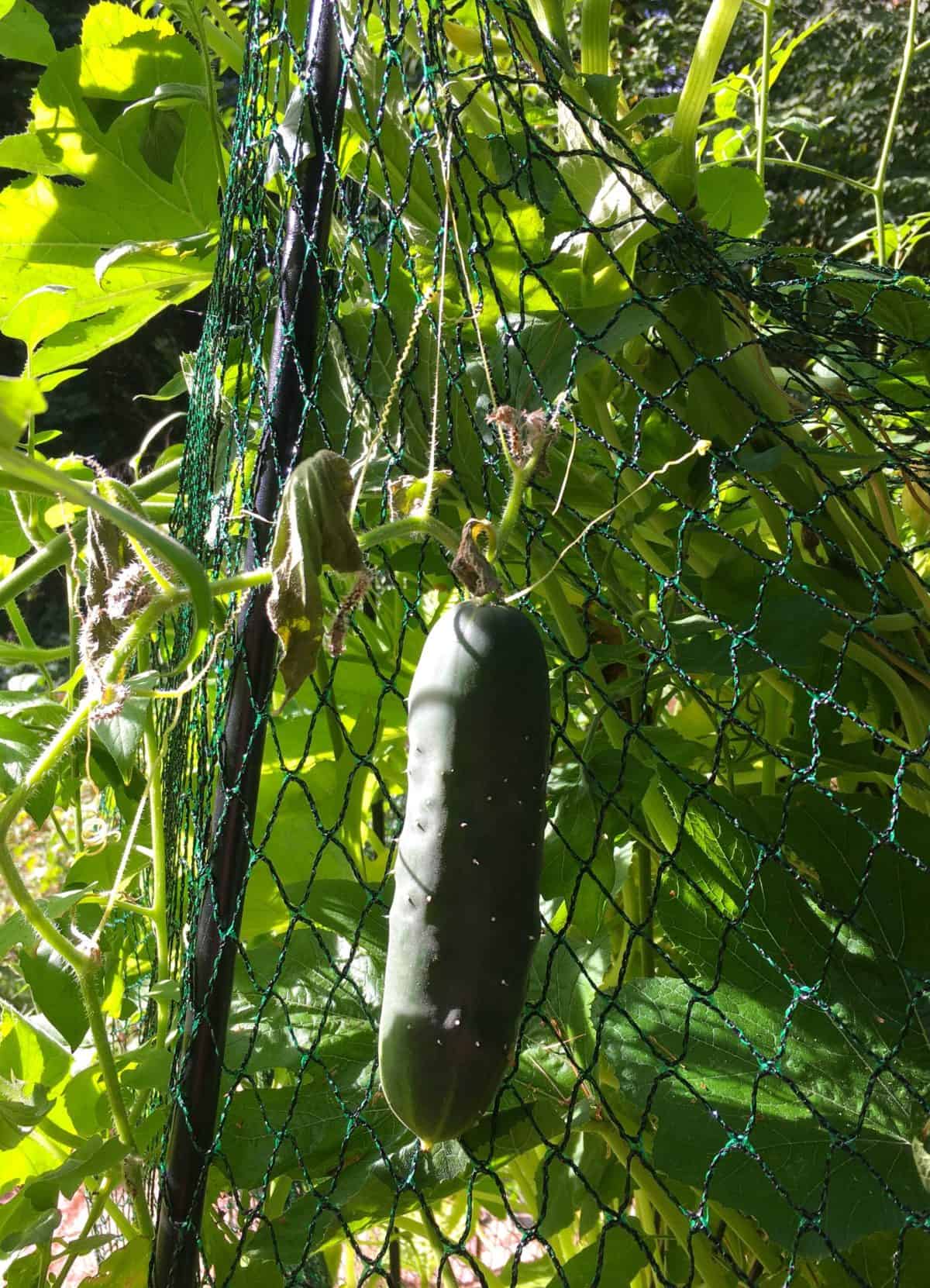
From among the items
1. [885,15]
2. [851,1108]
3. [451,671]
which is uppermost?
[885,15]

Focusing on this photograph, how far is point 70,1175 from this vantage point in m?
0.59

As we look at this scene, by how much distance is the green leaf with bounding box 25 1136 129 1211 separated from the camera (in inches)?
23.2

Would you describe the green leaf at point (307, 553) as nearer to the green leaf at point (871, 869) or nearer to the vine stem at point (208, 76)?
the green leaf at point (871, 869)

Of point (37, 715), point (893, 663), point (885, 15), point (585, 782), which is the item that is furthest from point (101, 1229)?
point (885, 15)

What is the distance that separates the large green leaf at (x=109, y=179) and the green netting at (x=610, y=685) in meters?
0.12

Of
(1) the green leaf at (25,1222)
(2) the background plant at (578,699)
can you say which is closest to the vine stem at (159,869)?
(2) the background plant at (578,699)

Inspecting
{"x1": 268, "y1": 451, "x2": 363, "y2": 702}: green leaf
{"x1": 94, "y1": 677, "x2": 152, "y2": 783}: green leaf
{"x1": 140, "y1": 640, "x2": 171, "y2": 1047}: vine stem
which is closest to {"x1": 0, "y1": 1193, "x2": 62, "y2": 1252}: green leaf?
{"x1": 140, "y1": 640, "x2": 171, "y2": 1047}: vine stem

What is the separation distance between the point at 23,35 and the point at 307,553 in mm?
669

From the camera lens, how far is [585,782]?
65 centimetres

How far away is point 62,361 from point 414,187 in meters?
0.40

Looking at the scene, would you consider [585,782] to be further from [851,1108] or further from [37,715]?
[37,715]

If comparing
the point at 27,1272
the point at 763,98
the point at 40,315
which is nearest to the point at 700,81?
the point at 763,98

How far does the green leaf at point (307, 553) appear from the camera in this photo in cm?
41

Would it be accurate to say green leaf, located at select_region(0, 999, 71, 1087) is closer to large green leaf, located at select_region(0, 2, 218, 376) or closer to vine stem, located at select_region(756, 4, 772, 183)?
large green leaf, located at select_region(0, 2, 218, 376)
